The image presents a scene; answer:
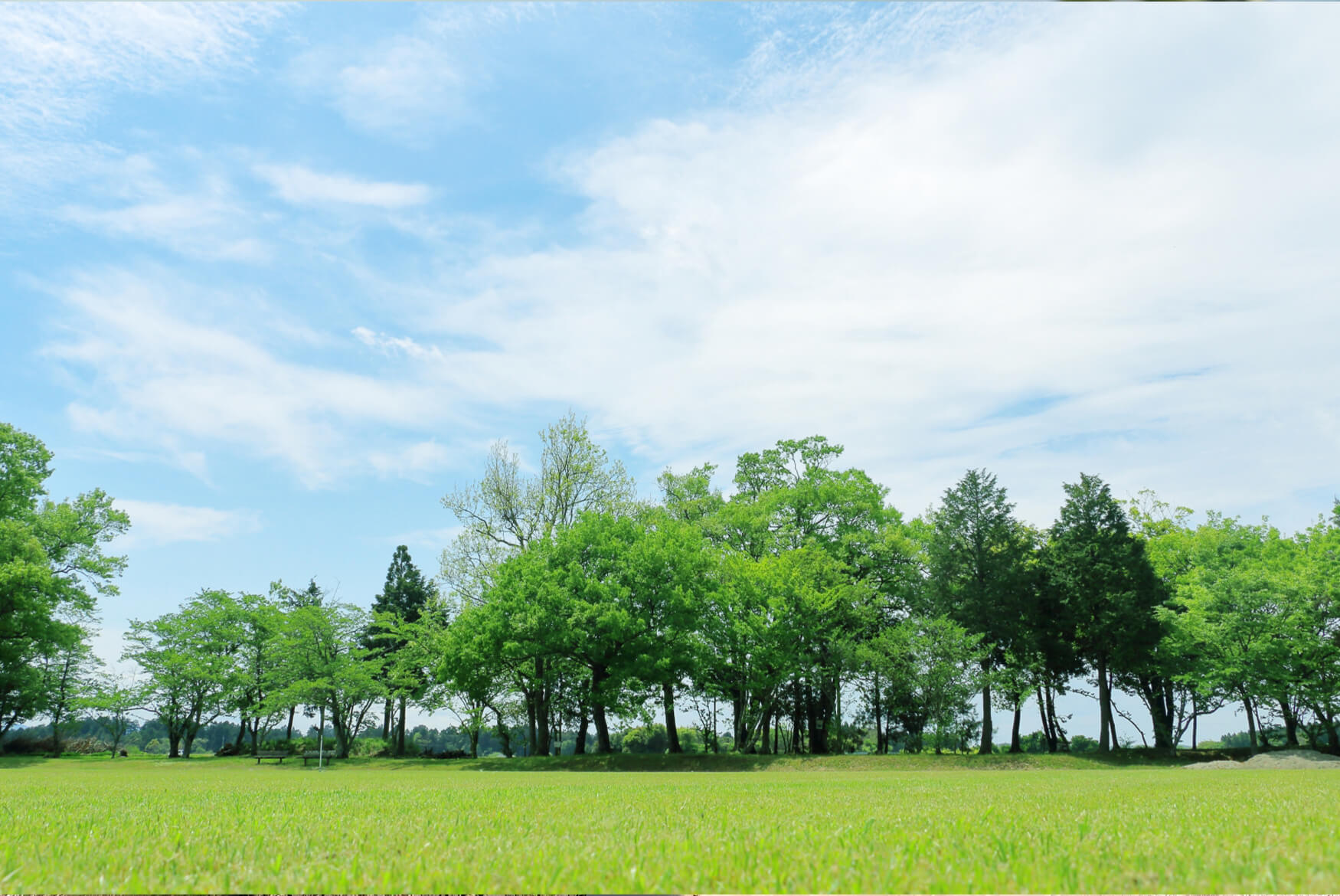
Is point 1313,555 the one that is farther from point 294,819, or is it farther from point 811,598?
point 294,819

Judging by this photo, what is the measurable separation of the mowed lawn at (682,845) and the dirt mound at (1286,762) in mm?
31098

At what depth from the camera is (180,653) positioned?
183 ft

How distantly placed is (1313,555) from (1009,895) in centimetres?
5473

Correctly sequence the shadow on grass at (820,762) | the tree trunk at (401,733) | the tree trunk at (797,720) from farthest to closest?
the tree trunk at (401,733)
the tree trunk at (797,720)
the shadow on grass at (820,762)

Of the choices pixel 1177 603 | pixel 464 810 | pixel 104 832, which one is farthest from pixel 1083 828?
pixel 1177 603

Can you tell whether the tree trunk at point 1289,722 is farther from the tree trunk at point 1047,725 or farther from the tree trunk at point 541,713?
the tree trunk at point 541,713

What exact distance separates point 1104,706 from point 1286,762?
36.0 ft

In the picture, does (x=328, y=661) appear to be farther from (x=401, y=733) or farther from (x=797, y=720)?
(x=797, y=720)

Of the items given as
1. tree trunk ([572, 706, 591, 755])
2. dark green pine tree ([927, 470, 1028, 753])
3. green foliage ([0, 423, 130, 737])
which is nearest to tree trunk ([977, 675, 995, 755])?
dark green pine tree ([927, 470, 1028, 753])

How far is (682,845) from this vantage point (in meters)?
5.19

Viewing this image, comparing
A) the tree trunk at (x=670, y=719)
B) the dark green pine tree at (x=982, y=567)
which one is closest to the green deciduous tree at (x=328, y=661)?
the tree trunk at (x=670, y=719)

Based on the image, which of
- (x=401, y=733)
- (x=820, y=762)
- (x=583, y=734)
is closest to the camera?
(x=820, y=762)

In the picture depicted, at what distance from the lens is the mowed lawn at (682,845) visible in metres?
4.06

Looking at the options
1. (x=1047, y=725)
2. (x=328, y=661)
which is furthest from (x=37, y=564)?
(x=1047, y=725)
